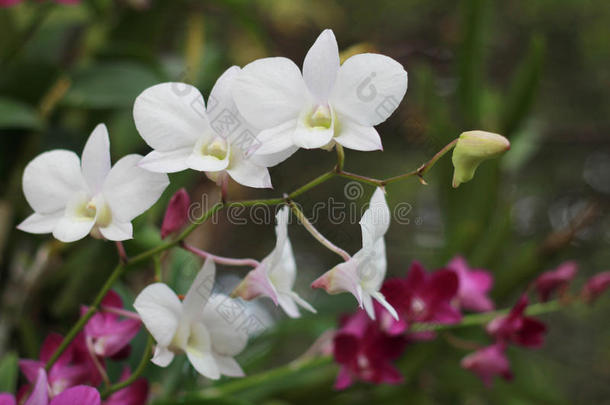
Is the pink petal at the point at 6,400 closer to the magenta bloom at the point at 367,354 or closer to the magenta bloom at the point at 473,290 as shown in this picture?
the magenta bloom at the point at 367,354

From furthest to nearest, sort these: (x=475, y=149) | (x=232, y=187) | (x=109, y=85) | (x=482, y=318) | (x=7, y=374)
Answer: (x=232, y=187) < (x=109, y=85) < (x=482, y=318) < (x=7, y=374) < (x=475, y=149)

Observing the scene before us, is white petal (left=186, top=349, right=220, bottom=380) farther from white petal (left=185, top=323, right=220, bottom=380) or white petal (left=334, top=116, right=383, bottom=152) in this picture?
white petal (left=334, top=116, right=383, bottom=152)

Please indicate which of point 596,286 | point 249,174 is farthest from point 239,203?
point 596,286

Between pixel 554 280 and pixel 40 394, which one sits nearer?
pixel 40 394

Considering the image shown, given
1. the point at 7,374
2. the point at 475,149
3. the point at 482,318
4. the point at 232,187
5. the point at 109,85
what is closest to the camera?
the point at 475,149

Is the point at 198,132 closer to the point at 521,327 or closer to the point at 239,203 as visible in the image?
the point at 239,203

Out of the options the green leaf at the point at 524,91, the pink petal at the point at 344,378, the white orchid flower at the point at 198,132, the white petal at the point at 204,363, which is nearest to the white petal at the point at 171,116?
the white orchid flower at the point at 198,132

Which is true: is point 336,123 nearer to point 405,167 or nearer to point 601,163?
point 405,167
